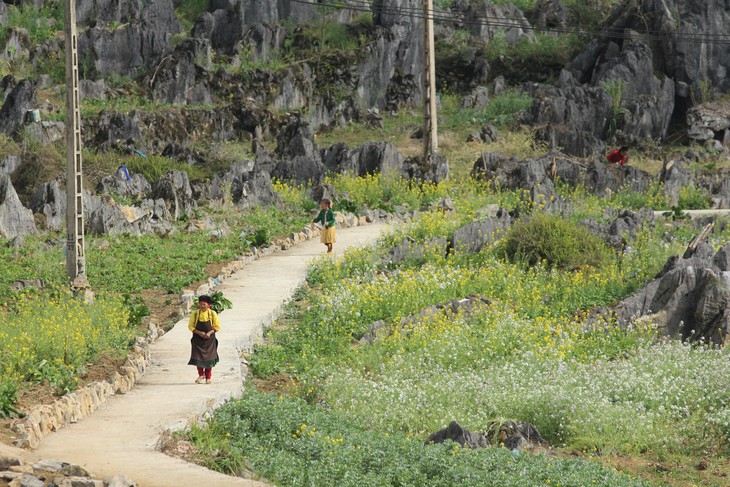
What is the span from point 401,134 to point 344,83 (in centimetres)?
453

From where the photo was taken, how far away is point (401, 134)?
3800cm

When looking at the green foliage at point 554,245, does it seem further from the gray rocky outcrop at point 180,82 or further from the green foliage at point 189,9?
the green foliage at point 189,9

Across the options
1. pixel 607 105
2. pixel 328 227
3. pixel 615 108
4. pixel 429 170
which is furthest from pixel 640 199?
pixel 607 105

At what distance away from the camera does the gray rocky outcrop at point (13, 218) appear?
72.3ft

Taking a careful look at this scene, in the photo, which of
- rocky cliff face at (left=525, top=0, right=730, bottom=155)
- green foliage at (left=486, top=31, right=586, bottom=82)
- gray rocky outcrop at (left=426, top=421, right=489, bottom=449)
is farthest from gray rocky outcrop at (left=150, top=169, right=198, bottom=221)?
green foliage at (left=486, top=31, right=586, bottom=82)

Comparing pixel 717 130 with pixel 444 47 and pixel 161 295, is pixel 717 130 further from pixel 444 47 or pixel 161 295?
pixel 161 295

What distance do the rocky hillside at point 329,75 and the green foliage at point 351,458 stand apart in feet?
57.0

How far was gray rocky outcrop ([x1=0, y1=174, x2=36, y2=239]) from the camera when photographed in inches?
868

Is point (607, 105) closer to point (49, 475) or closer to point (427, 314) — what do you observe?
point (427, 314)

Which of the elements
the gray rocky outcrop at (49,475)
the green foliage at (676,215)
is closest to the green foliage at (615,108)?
the green foliage at (676,215)

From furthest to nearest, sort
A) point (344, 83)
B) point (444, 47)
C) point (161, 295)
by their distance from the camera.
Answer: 1. point (444, 47)
2. point (344, 83)
3. point (161, 295)

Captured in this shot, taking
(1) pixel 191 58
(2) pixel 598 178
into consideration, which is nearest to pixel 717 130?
(2) pixel 598 178

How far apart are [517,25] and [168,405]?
36.1 meters

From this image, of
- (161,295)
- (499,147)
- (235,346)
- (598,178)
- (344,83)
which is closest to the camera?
(235,346)
